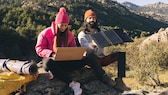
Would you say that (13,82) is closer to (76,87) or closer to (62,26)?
(76,87)

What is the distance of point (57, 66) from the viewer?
7.83 m

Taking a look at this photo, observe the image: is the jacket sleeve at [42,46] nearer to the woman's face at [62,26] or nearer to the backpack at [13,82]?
the woman's face at [62,26]

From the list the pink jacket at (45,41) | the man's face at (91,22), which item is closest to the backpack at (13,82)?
the pink jacket at (45,41)

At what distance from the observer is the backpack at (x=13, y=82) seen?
24.5 feet

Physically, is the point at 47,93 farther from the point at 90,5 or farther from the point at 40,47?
the point at 90,5

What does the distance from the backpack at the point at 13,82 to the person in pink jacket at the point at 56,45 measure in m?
0.48

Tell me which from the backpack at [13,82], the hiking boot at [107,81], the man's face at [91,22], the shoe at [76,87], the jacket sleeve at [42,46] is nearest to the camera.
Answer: the backpack at [13,82]

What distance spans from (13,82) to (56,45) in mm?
1215

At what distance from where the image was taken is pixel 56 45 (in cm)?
780

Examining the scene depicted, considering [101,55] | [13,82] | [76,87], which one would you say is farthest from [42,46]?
[101,55]

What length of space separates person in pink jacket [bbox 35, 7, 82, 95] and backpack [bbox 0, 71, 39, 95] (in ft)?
1.58

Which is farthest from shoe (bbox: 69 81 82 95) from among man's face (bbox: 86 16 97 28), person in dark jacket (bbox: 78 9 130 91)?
man's face (bbox: 86 16 97 28)

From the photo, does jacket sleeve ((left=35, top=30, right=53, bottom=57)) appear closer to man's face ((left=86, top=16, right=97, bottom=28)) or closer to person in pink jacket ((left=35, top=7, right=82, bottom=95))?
person in pink jacket ((left=35, top=7, right=82, bottom=95))

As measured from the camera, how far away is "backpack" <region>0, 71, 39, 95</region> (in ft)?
24.5
